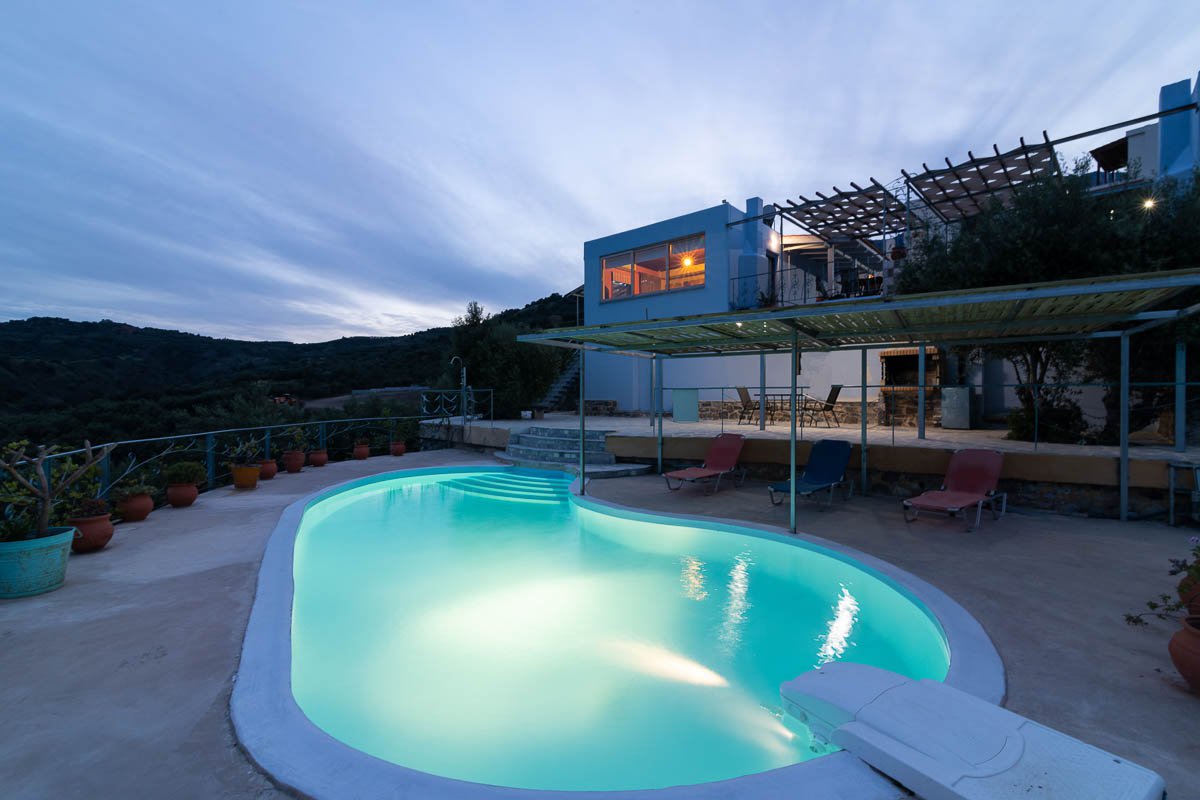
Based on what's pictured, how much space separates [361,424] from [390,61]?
914 centimetres

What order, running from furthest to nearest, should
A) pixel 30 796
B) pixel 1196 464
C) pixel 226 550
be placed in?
pixel 1196 464 < pixel 226 550 < pixel 30 796

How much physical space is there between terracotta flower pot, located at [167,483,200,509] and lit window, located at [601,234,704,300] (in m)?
13.4

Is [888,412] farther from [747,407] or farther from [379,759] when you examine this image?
[379,759]

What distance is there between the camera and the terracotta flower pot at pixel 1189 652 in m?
2.58

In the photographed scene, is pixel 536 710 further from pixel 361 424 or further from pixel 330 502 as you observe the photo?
pixel 361 424

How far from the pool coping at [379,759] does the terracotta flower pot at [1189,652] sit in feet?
2.51

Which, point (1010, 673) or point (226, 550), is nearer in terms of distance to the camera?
point (1010, 673)

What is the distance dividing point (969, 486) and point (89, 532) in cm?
984

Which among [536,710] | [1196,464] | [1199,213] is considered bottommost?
[536,710]

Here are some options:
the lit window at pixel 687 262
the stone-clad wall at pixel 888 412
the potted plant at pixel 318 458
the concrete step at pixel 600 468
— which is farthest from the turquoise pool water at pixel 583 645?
the lit window at pixel 687 262

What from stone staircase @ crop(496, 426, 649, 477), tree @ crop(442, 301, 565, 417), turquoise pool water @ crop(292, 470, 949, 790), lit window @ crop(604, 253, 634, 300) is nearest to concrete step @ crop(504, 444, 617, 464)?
stone staircase @ crop(496, 426, 649, 477)

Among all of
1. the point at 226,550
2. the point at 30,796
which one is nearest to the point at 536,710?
the point at 30,796

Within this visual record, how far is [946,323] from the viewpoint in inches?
245

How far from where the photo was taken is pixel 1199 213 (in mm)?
7645
